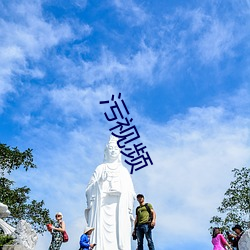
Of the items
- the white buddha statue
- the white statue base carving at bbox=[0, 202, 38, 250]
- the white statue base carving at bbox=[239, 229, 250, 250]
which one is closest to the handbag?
the white statue base carving at bbox=[0, 202, 38, 250]

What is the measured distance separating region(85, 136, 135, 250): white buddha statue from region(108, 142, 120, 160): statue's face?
21.0 inches

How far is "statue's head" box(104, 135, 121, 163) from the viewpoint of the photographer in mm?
16797

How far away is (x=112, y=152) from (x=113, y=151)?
5 cm

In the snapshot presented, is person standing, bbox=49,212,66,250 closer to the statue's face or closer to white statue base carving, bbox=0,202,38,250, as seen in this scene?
white statue base carving, bbox=0,202,38,250

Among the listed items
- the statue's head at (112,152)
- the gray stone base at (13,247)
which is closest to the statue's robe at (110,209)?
the statue's head at (112,152)

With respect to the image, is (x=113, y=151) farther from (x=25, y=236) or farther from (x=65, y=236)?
(x=65, y=236)

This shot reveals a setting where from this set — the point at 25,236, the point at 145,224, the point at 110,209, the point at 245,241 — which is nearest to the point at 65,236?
the point at 25,236

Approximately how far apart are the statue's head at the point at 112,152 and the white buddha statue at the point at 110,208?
0.50 metres

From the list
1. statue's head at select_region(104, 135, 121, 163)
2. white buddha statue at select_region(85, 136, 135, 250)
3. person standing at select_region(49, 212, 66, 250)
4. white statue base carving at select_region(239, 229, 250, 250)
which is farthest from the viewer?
statue's head at select_region(104, 135, 121, 163)

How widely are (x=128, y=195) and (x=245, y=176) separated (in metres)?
6.07

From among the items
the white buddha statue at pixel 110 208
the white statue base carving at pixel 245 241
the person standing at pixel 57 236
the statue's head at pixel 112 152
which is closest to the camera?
the white statue base carving at pixel 245 241

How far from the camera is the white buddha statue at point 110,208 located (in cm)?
1541

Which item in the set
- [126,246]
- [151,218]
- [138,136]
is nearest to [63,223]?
[151,218]

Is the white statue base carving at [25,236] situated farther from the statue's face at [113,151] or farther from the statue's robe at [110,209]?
the statue's face at [113,151]
